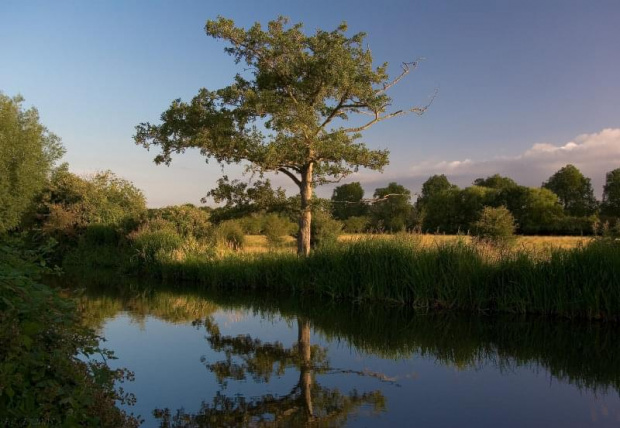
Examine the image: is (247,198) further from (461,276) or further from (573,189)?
(573,189)

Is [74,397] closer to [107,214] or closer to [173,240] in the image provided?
[173,240]

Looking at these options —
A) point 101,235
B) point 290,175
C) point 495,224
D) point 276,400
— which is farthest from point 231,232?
point 276,400

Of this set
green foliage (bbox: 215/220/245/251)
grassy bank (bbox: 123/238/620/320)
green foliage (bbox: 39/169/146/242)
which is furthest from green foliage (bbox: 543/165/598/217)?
grassy bank (bbox: 123/238/620/320)

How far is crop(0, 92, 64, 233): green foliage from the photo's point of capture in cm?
3375

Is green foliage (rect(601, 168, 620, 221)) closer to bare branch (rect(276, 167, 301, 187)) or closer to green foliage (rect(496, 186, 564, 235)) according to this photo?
green foliage (rect(496, 186, 564, 235))

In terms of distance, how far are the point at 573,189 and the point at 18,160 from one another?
246ft

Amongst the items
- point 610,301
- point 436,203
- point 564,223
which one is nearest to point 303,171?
point 610,301

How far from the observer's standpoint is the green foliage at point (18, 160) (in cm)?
3375

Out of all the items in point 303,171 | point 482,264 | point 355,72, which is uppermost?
point 355,72

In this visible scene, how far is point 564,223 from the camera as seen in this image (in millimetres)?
59625

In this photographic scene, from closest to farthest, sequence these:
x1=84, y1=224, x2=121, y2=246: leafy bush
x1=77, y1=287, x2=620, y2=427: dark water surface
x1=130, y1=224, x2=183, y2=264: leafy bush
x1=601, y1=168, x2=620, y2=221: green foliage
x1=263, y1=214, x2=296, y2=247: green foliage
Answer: x1=77, y1=287, x2=620, y2=427: dark water surface
x1=130, y1=224, x2=183, y2=264: leafy bush
x1=84, y1=224, x2=121, y2=246: leafy bush
x1=263, y1=214, x2=296, y2=247: green foliage
x1=601, y1=168, x2=620, y2=221: green foliage

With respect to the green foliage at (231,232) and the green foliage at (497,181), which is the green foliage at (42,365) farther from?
the green foliage at (497,181)

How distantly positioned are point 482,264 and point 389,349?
15.8ft

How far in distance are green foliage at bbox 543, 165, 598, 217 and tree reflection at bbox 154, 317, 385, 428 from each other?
256 ft
